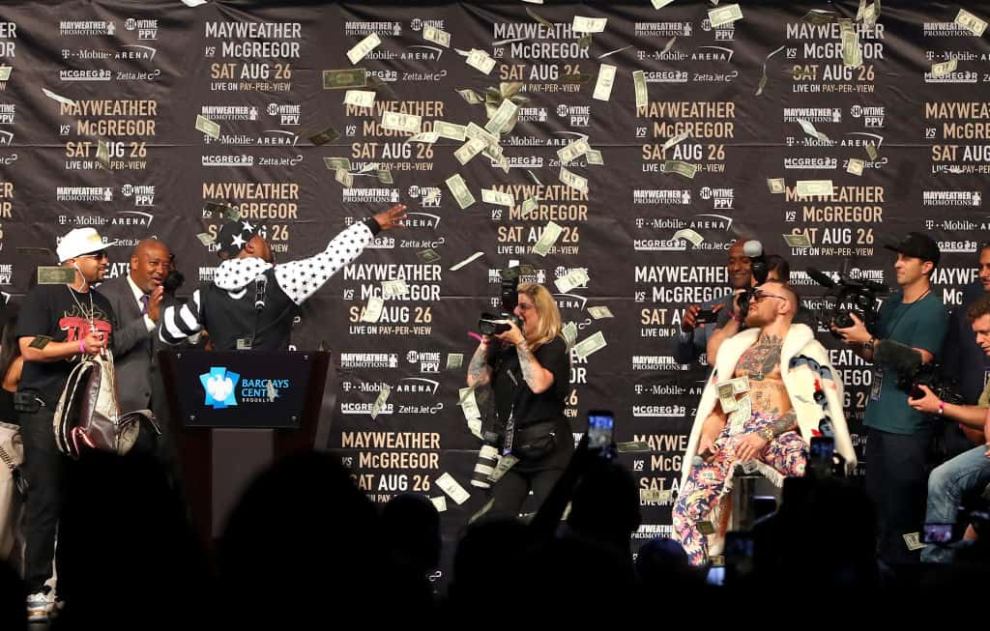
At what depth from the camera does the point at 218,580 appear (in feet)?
7.09

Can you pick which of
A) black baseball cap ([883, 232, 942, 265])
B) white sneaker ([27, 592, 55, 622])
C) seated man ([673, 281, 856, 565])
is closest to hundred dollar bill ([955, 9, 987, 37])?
black baseball cap ([883, 232, 942, 265])

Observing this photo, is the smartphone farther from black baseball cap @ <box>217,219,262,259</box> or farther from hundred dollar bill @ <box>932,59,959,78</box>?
hundred dollar bill @ <box>932,59,959,78</box>

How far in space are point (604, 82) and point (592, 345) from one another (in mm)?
1480

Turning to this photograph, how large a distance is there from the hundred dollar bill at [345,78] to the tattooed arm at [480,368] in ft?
5.86

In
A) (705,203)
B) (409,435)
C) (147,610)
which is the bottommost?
(409,435)

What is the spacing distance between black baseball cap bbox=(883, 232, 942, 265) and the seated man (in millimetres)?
653

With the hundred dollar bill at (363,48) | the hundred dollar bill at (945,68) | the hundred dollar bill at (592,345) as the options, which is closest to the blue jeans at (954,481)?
the hundred dollar bill at (592,345)

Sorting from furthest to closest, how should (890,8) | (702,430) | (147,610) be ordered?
(890,8), (702,430), (147,610)

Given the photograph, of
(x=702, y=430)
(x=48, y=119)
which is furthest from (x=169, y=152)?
(x=702, y=430)

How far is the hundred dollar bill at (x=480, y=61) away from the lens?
8.25 meters

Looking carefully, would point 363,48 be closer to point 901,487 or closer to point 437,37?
point 437,37

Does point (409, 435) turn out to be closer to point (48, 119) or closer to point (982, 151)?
point (48, 119)

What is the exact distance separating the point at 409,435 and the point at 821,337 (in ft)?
7.83

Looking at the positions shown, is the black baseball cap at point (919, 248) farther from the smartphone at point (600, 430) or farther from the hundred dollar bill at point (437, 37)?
the smartphone at point (600, 430)
